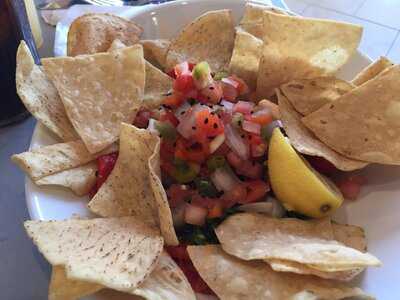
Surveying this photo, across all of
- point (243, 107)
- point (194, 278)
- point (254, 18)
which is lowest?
point (194, 278)

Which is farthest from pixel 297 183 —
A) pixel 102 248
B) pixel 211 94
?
pixel 102 248

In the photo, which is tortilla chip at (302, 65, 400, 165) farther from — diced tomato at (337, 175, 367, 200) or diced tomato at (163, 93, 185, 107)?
diced tomato at (163, 93, 185, 107)

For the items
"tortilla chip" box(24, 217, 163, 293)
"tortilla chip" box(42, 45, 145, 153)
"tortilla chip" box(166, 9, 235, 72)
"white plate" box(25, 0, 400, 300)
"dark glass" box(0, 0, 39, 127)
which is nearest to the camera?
"tortilla chip" box(24, 217, 163, 293)

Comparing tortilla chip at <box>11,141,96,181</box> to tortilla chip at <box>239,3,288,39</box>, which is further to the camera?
tortilla chip at <box>239,3,288,39</box>

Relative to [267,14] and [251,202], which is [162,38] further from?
[251,202]

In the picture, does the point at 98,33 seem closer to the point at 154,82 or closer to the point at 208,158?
the point at 154,82

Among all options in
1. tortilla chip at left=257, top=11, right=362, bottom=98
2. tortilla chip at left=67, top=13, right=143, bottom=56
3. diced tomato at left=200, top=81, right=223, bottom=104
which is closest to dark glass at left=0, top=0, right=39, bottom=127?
tortilla chip at left=67, top=13, right=143, bottom=56

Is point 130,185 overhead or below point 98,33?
below

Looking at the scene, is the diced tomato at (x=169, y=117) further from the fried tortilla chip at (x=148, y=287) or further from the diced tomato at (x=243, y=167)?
the fried tortilla chip at (x=148, y=287)
